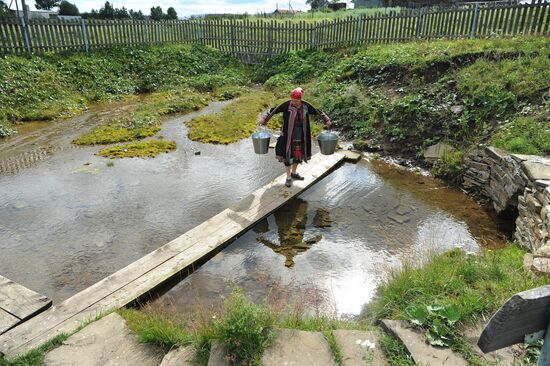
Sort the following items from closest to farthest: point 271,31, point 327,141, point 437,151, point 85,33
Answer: point 327,141
point 437,151
point 85,33
point 271,31

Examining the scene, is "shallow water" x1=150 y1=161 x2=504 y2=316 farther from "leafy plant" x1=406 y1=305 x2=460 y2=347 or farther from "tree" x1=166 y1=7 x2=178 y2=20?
"tree" x1=166 y1=7 x2=178 y2=20

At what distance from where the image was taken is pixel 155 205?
679cm

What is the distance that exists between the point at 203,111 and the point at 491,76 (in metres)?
8.59

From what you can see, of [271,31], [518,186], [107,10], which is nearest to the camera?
[518,186]

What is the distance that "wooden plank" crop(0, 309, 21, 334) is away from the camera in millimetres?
3791

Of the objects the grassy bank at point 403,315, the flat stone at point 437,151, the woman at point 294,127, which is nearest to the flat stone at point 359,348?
the grassy bank at point 403,315

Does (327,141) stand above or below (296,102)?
below

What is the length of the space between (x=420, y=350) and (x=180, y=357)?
1.96 m

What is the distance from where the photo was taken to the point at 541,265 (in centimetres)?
382

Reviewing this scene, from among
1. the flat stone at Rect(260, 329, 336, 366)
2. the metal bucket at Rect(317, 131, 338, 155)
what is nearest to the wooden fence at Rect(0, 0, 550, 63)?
the metal bucket at Rect(317, 131, 338, 155)

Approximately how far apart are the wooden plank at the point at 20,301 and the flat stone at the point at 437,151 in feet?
25.1

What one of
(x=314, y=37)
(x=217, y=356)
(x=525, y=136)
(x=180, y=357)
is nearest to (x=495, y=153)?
(x=525, y=136)

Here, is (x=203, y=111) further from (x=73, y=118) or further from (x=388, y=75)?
(x=388, y=75)

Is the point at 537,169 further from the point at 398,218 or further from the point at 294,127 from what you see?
the point at 294,127
